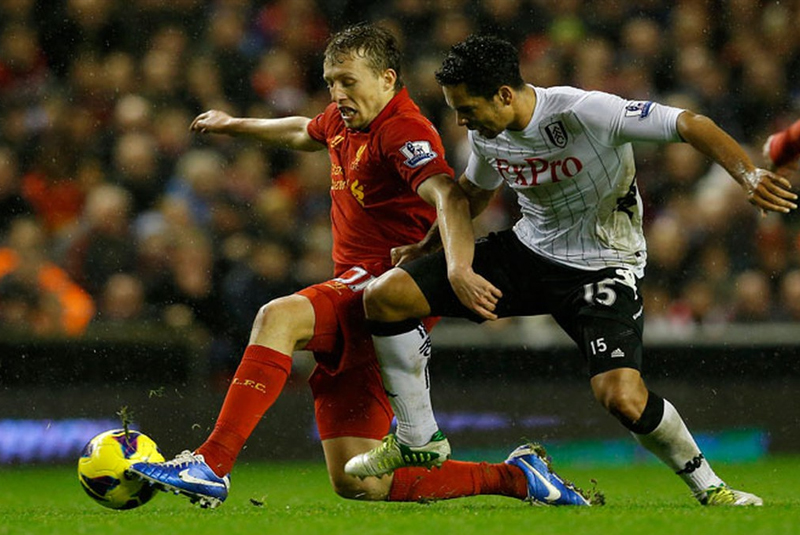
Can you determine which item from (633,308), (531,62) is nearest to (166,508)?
(633,308)

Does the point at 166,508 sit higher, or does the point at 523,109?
the point at 523,109

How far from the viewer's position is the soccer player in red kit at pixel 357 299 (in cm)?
514

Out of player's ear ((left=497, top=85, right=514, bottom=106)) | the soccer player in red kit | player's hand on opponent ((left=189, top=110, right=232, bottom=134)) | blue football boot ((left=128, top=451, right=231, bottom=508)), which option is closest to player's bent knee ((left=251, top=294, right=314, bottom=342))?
the soccer player in red kit

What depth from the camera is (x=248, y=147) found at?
32.5 feet

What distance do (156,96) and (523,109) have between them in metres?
5.48

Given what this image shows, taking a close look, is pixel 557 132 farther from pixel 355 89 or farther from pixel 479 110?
pixel 355 89

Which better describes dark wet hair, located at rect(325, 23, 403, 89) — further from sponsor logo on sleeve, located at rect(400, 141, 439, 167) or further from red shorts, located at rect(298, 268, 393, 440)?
red shorts, located at rect(298, 268, 393, 440)

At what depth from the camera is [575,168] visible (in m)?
5.23

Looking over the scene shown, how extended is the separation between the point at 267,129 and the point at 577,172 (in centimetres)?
157

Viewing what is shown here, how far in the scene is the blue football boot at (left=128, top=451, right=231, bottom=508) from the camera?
4.90m

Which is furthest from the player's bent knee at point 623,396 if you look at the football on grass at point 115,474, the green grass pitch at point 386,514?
the football on grass at point 115,474

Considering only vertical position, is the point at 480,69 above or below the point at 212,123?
above

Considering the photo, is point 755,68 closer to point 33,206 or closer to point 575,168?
point 33,206

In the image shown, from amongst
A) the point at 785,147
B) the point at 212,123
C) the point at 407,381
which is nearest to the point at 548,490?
the point at 407,381
